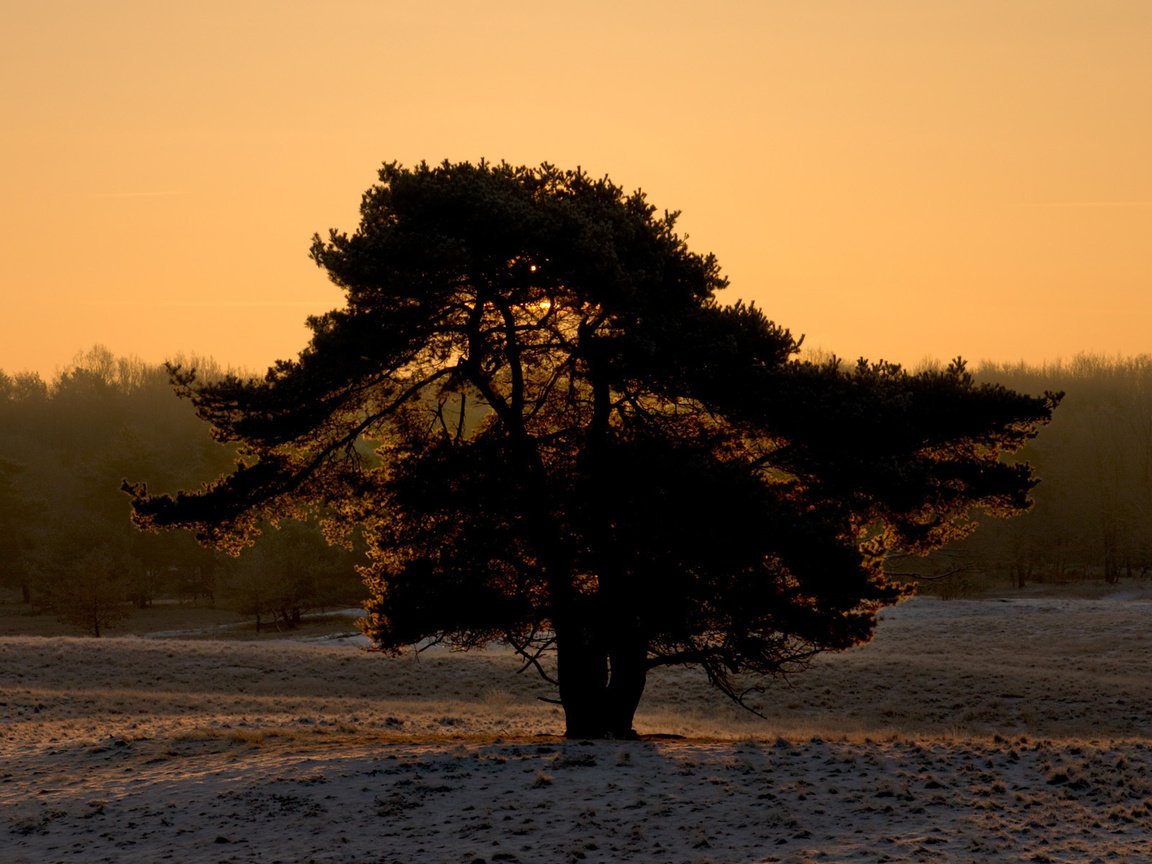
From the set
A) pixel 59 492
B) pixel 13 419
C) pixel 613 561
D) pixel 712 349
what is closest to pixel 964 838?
pixel 613 561

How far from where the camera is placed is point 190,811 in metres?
15.7

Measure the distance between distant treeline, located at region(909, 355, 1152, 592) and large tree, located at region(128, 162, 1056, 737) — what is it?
49807 millimetres

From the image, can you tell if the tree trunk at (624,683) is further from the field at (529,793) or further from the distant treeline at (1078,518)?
the distant treeline at (1078,518)

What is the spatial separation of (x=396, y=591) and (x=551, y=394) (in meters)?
4.27

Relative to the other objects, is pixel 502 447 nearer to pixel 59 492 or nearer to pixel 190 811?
pixel 190 811

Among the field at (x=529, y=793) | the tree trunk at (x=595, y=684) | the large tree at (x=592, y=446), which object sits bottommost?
the field at (x=529, y=793)

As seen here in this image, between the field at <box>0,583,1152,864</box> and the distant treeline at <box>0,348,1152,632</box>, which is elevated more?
the distant treeline at <box>0,348,1152,632</box>

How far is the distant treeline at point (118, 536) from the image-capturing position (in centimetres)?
6353

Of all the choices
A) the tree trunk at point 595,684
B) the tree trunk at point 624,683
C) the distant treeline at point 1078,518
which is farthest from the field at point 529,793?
the distant treeline at point 1078,518

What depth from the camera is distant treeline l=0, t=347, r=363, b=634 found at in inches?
2501

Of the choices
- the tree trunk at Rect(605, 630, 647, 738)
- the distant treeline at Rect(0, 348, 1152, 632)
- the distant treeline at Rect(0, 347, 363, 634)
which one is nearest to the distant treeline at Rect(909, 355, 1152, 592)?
the distant treeline at Rect(0, 348, 1152, 632)

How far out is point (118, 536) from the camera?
249 feet

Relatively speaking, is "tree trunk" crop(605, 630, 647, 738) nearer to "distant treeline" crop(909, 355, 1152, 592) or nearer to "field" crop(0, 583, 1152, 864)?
"field" crop(0, 583, 1152, 864)

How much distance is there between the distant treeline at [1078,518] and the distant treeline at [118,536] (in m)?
35.6
